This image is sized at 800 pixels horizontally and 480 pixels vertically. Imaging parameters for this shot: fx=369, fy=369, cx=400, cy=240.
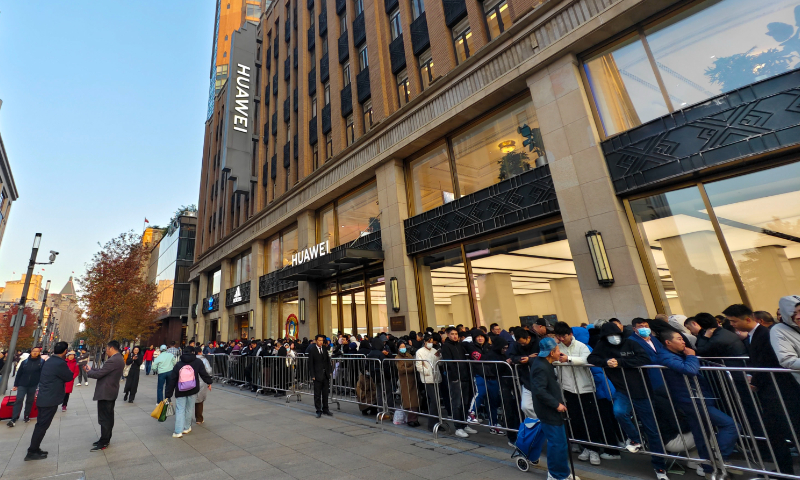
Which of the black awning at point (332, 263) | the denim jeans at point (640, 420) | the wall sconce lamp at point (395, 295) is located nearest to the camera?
the denim jeans at point (640, 420)

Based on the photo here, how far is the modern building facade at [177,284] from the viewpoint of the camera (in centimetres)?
4519

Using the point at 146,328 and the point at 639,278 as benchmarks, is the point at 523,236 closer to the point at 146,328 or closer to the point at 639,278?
the point at 639,278

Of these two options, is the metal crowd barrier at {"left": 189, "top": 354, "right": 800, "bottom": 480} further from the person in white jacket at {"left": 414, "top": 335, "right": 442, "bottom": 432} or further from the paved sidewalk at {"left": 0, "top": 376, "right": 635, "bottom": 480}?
the paved sidewalk at {"left": 0, "top": 376, "right": 635, "bottom": 480}

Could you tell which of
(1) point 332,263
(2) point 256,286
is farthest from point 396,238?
(2) point 256,286

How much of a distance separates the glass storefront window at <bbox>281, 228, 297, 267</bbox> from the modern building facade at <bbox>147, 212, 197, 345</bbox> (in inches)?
1101

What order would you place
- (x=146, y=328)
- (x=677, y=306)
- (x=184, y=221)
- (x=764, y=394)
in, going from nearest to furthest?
(x=764, y=394) < (x=677, y=306) < (x=146, y=328) < (x=184, y=221)

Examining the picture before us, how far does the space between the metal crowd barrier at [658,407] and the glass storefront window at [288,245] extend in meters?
16.2

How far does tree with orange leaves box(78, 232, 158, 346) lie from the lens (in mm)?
27547

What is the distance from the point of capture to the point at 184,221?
46.7 metres

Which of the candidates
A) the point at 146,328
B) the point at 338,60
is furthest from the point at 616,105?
the point at 146,328

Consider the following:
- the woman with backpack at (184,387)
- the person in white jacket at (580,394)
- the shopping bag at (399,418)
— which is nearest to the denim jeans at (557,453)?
the person in white jacket at (580,394)

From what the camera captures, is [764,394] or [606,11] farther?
[606,11]

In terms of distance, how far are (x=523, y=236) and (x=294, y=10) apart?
2572 centimetres

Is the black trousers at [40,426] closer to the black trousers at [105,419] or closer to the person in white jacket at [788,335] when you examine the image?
the black trousers at [105,419]
